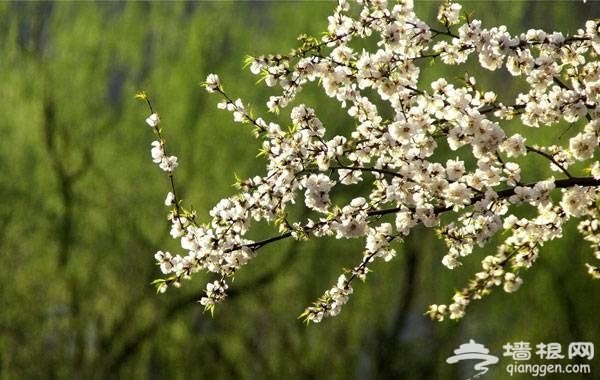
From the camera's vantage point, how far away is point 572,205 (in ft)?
6.78

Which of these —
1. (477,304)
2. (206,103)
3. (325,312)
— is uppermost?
(206,103)

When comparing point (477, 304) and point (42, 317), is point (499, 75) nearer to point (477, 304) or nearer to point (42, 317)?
point (477, 304)

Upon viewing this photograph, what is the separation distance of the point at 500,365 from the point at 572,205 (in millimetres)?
2804

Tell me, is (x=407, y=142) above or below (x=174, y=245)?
below

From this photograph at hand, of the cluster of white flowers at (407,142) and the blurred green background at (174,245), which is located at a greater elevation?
the blurred green background at (174,245)

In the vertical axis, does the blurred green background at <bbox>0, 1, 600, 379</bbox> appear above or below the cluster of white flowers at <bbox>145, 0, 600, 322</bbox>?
above

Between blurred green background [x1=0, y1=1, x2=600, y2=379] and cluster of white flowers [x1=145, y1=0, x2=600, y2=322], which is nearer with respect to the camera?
cluster of white flowers [x1=145, y1=0, x2=600, y2=322]

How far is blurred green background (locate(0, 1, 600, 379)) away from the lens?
4828 millimetres

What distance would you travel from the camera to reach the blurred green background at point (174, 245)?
15.8ft

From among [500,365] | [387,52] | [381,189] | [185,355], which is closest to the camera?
[387,52]

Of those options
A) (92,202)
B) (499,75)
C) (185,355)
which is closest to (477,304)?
(499,75)

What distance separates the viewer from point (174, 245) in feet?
16.5

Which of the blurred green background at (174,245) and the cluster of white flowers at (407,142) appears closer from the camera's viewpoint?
the cluster of white flowers at (407,142)

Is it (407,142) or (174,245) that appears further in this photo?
(174,245)
